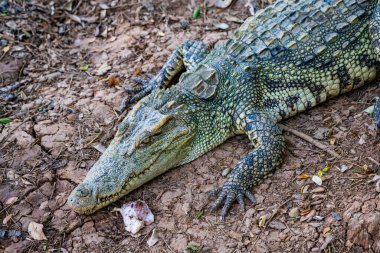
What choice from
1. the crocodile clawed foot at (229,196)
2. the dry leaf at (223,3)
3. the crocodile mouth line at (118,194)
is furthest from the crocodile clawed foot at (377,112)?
the dry leaf at (223,3)

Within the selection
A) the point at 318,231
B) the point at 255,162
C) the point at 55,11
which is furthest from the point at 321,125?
the point at 55,11

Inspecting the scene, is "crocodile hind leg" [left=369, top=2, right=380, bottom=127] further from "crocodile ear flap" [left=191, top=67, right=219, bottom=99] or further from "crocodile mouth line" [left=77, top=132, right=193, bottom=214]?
"crocodile mouth line" [left=77, top=132, right=193, bottom=214]

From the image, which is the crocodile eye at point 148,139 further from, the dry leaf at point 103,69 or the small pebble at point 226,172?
the dry leaf at point 103,69

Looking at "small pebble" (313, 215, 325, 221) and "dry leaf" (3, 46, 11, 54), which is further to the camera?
"dry leaf" (3, 46, 11, 54)

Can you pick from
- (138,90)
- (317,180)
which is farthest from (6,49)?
(317,180)

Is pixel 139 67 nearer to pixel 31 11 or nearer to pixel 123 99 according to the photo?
pixel 123 99

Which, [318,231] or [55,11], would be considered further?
[55,11]

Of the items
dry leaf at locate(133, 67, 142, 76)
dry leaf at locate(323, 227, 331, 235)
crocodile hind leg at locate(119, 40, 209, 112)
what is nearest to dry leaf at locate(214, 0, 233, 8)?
crocodile hind leg at locate(119, 40, 209, 112)
